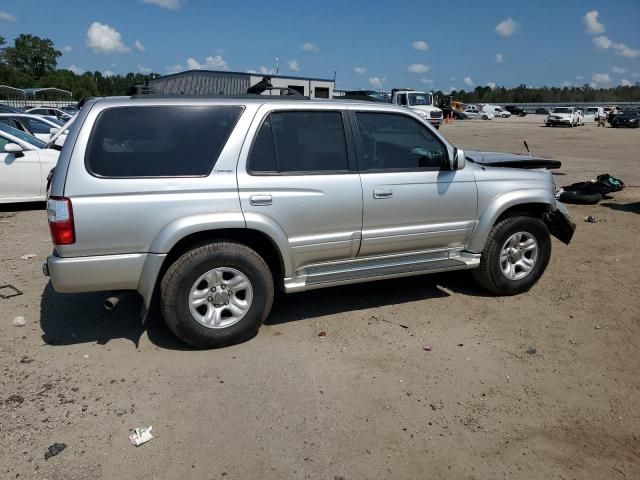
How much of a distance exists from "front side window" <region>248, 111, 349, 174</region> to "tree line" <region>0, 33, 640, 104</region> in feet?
339

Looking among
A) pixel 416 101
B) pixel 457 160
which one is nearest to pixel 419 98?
pixel 416 101

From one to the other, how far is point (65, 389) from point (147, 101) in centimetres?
212

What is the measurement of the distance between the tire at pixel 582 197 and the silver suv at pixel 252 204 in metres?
5.25

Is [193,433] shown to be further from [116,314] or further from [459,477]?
[116,314]

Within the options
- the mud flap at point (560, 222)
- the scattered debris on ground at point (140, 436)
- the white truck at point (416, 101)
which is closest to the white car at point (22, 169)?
the scattered debris on ground at point (140, 436)

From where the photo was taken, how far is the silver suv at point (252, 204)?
3.58 metres

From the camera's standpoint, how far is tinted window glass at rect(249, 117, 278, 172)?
155 inches

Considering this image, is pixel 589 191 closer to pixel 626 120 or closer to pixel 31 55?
pixel 626 120

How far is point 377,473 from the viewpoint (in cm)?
271

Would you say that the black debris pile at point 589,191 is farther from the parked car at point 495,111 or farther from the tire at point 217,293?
the parked car at point 495,111

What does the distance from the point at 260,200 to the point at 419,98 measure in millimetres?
31821

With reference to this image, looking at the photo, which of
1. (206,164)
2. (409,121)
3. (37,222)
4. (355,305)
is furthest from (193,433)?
(37,222)

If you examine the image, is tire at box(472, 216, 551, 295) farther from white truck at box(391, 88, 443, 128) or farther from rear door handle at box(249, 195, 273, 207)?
white truck at box(391, 88, 443, 128)

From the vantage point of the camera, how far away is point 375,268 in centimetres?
447
